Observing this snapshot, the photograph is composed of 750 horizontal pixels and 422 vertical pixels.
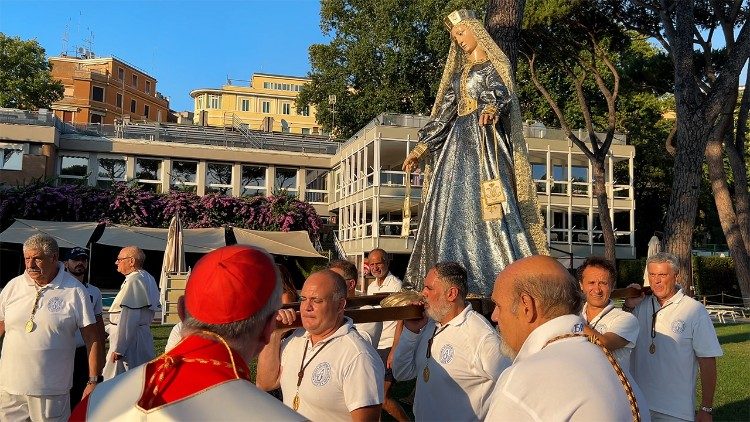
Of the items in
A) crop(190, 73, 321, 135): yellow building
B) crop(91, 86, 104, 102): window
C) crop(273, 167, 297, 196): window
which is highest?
crop(190, 73, 321, 135): yellow building

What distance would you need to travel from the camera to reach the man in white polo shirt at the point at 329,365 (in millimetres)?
3373

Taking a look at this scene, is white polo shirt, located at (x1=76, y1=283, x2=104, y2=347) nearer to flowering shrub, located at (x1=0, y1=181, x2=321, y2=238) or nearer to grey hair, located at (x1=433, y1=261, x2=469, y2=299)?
grey hair, located at (x1=433, y1=261, x2=469, y2=299)

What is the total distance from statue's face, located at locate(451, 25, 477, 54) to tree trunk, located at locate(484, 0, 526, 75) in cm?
158

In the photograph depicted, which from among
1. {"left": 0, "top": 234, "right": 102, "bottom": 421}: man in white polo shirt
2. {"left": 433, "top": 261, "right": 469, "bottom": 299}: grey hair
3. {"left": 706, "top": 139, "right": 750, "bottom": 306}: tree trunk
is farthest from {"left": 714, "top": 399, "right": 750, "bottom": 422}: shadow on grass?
{"left": 706, "top": 139, "right": 750, "bottom": 306}: tree trunk

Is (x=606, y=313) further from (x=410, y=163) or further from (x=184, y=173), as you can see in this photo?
(x=184, y=173)

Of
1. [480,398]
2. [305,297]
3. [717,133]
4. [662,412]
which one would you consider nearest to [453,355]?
Answer: [480,398]

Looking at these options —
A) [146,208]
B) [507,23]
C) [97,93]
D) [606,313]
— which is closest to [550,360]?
[606,313]

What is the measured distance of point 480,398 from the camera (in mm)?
3840

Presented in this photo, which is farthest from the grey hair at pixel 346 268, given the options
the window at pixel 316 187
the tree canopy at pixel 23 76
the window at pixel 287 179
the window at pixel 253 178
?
the tree canopy at pixel 23 76

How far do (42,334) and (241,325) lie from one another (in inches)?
145

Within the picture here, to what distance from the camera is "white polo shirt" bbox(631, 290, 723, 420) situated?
4.52 meters

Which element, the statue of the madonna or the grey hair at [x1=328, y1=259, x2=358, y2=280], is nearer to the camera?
the grey hair at [x1=328, y1=259, x2=358, y2=280]

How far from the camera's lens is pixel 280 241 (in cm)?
2864

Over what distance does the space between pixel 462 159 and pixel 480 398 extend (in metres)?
3.78
